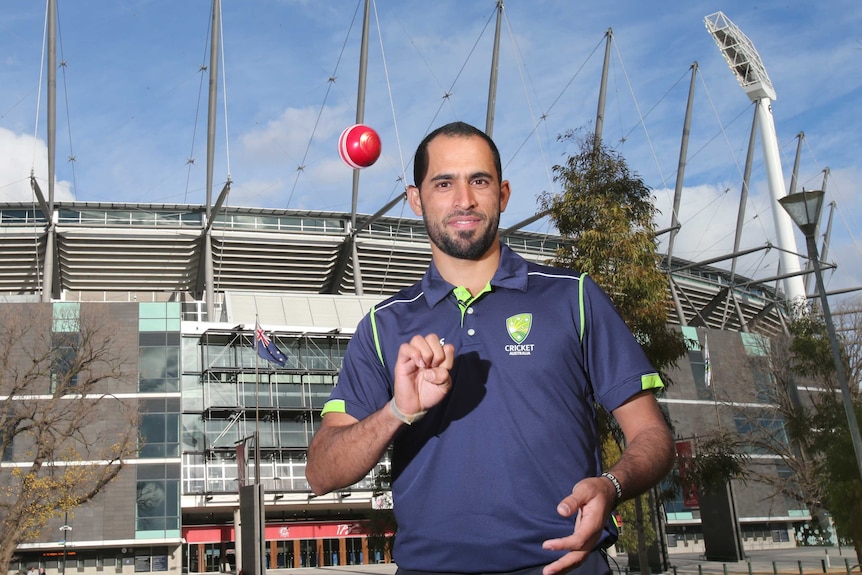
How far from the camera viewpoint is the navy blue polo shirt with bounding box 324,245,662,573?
199 centimetres

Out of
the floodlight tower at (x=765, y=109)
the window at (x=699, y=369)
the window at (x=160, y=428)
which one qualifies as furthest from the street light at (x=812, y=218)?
the floodlight tower at (x=765, y=109)

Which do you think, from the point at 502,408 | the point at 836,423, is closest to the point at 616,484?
the point at 502,408

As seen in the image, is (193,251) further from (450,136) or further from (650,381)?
(650,381)

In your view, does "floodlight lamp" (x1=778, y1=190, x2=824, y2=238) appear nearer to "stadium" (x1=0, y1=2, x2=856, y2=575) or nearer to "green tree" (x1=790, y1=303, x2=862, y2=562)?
"green tree" (x1=790, y1=303, x2=862, y2=562)

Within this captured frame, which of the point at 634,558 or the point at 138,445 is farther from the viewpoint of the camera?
the point at 138,445

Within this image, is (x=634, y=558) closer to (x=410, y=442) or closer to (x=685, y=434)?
(x=685, y=434)

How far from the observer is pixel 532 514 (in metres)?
1.98

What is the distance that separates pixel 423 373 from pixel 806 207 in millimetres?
15367

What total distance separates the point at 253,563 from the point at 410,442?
2634 cm

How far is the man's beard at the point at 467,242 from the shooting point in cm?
238

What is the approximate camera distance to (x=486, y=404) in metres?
2.07

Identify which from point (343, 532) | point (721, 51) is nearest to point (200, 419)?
point (343, 532)

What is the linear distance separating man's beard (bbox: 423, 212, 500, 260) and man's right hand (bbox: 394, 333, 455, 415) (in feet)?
1.78

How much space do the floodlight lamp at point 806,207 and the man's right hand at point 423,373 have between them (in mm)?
15096
